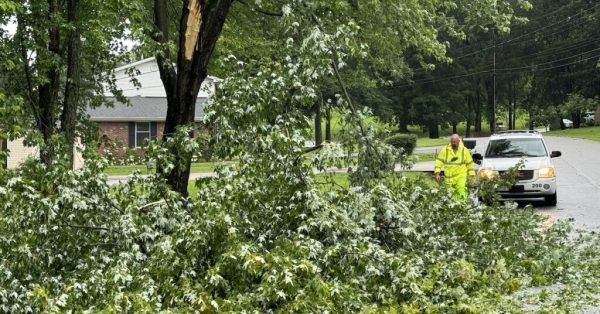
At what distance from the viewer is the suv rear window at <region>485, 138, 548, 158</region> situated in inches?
613

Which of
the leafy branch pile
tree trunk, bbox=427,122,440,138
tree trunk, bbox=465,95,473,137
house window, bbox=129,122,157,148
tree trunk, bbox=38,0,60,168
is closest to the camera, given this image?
the leafy branch pile

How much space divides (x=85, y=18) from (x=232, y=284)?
21.4 ft

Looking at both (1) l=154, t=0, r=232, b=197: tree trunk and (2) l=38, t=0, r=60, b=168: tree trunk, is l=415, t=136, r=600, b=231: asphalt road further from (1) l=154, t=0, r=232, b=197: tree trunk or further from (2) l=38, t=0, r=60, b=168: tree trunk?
(2) l=38, t=0, r=60, b=168: tree trunk

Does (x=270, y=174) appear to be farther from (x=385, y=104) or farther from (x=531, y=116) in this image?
(x=531, y=116)

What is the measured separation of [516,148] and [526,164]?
1.04m

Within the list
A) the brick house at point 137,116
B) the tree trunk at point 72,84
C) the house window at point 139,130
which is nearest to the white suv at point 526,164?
the tree trunk at point 72,84

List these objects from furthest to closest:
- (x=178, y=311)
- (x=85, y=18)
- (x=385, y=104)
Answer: (x=385, y=104) → (x=85, y=18) → (x=178, y=311)

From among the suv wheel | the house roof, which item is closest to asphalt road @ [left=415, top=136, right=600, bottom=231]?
the suv wheel

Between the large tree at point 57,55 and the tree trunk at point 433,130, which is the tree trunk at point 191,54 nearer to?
the large tree at point 57,55

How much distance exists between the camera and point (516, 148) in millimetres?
15797

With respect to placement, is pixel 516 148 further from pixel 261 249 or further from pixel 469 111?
pixel 469 111

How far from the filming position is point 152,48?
28.6 feet

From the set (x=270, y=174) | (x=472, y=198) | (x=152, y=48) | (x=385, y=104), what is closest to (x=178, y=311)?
(x=270, y=174)

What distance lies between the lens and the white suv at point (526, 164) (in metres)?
14.7
